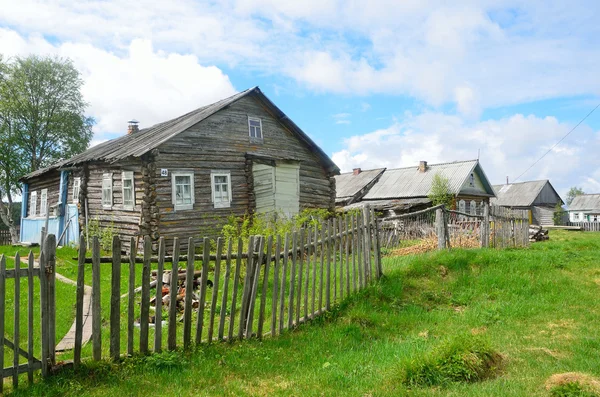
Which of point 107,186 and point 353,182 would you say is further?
point 353,182

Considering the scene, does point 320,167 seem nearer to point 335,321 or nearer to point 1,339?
point 335,321

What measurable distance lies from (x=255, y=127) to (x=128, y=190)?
5.83 meters

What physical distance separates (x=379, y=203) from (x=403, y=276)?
27.4 meters

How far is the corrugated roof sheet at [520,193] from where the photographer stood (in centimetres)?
5079

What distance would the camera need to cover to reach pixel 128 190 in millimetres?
17406

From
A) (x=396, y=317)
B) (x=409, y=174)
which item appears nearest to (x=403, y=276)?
(x=396, y=317)

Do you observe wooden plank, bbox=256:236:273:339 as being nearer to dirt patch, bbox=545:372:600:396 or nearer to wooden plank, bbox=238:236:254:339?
wooden plank, bbox=238:236:254:339

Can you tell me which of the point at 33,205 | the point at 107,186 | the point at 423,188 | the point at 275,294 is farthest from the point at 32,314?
the point at 423,188

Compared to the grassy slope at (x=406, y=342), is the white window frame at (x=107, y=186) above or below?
above

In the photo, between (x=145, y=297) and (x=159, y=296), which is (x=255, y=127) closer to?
(x=159, y=296)

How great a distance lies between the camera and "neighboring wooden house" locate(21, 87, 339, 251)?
16516 mm

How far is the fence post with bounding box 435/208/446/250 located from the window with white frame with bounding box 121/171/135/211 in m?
10.8

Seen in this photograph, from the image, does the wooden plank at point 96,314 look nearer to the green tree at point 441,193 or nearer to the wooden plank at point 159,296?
the wooden plank at point 159,296

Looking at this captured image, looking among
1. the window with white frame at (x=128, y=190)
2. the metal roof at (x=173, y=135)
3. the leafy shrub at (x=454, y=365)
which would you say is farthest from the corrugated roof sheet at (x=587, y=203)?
the leafy shrub at (x=454, y=365)
